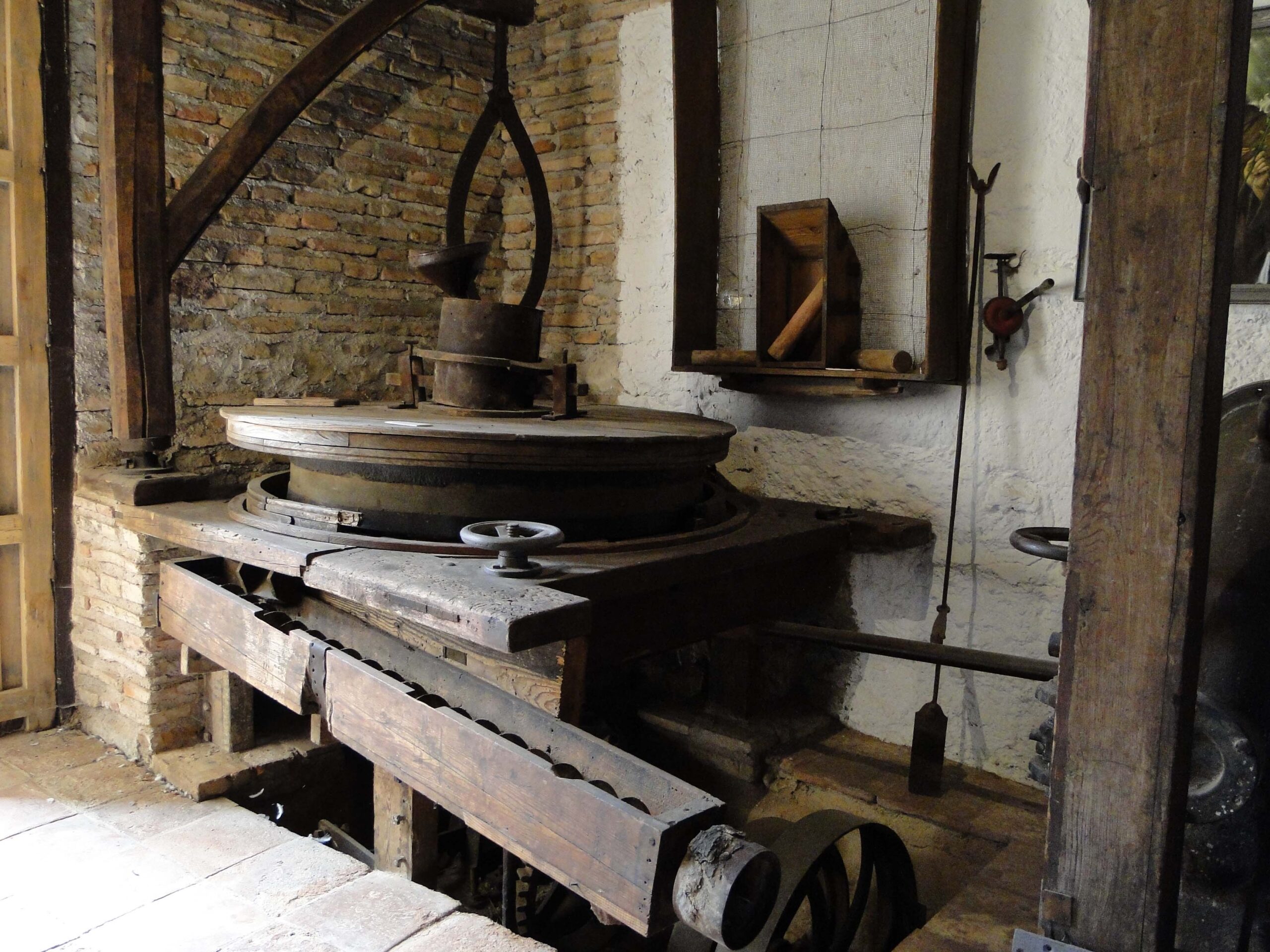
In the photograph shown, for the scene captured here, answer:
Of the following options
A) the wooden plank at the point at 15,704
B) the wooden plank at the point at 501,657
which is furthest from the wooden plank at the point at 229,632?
the wooden plank at the point at 15,704

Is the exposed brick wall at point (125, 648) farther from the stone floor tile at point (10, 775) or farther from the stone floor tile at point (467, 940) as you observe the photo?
the stone floor tile at point (467, 940)

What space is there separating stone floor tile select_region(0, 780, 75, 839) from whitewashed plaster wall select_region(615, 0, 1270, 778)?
271 centimetres

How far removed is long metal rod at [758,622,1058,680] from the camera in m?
2.61

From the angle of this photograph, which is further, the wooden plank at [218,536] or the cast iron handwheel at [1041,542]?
the wooden plank at [218,536]

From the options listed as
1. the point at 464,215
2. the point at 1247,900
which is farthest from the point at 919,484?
the point at 464,215

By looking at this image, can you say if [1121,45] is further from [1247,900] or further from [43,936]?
[43,936]

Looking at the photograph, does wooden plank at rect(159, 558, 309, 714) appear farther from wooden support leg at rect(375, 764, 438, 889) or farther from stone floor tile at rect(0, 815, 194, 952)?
stone floor tile at rect(0, 815, 194, 952)

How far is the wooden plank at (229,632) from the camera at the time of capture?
102 inches

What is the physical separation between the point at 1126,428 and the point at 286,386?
3573 mm

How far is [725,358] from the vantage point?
3.71 metres

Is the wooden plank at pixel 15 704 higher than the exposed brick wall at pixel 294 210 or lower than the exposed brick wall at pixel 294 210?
lower

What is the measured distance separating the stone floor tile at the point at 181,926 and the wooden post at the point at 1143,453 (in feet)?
7.00

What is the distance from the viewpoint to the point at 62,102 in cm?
357

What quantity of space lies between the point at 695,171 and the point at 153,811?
308cm
